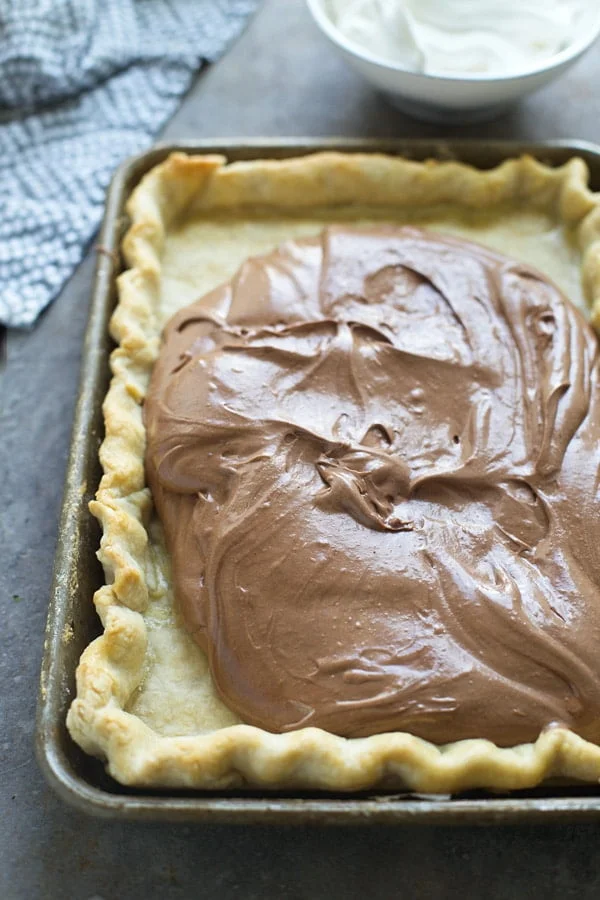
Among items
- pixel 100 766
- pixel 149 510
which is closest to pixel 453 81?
pixel 149 510

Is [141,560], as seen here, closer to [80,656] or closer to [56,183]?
[80,656]

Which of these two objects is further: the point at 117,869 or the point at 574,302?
the point at 574,302

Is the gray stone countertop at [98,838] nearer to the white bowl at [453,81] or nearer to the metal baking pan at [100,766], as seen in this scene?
the metal baking pan at [100,766]

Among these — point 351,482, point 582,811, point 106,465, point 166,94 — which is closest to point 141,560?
point 106,465

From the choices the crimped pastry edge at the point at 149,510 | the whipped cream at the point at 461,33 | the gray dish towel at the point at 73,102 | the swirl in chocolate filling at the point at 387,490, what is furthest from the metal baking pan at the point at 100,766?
the whipped cream at the point at 461,33

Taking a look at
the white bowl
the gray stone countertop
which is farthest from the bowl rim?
the gray stone countertop

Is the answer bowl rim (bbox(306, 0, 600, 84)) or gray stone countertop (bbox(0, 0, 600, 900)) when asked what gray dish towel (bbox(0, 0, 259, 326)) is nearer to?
gray stone countertop (bbox(0, 0, 600, 900))
